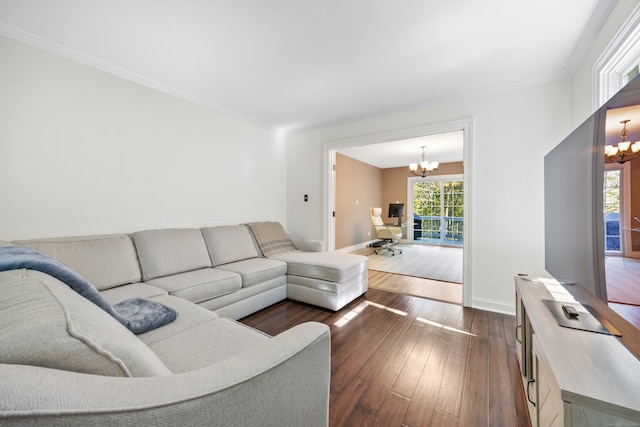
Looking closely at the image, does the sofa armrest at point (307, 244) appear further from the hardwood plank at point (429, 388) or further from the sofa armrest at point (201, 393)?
the sofa armrest at point (201, 393)

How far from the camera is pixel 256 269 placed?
2553 millimetres

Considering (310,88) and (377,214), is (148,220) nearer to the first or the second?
(310,88)

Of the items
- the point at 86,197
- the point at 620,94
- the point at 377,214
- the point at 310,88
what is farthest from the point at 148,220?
the point at 377,214

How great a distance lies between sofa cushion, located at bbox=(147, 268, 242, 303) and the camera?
197 centimetres

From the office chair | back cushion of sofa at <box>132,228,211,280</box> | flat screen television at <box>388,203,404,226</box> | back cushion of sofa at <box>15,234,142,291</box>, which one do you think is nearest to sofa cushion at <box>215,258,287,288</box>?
back cushion of sofa at <box>132,228,211,280</box>

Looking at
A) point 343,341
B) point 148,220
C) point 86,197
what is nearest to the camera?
point 343,341

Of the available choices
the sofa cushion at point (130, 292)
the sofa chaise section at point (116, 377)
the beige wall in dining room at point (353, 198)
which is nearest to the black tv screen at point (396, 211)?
the beige wall in dining room at point (353, 198)

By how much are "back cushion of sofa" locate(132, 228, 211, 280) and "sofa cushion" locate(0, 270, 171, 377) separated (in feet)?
5.52

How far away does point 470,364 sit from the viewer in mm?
1719

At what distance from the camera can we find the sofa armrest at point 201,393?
0.38 meters

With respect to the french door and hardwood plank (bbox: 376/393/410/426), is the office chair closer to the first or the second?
the french door

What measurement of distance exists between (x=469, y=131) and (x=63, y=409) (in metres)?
3.29

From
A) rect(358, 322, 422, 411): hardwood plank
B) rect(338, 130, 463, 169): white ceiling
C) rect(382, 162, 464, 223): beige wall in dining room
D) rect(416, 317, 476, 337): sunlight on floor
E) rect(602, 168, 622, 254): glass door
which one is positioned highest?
rect(338, 130, 463, 169): white ceiling

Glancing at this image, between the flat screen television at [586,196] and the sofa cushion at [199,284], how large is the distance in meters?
2.34
